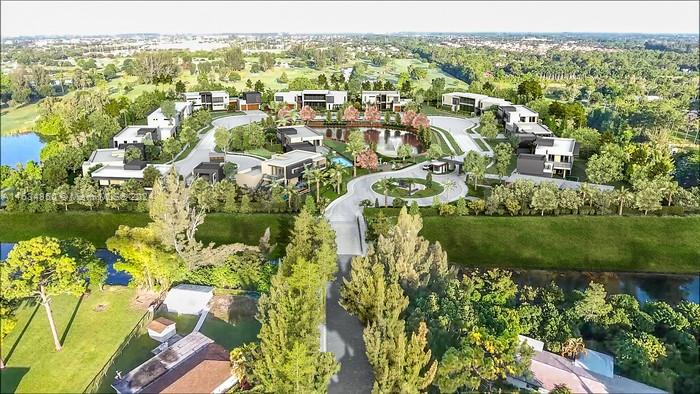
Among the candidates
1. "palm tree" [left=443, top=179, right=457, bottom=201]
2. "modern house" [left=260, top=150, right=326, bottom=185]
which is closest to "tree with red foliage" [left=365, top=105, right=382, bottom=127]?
"modern house" [left=260, top=150, right=326, bottom=185]

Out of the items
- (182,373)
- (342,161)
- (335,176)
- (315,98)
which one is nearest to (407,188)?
(335,176)

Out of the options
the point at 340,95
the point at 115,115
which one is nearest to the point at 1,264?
the point at 115,115

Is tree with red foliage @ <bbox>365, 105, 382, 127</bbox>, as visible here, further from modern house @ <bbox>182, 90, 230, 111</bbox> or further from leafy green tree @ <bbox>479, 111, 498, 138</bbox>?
modern house @ <bbox>182, 90, 230, 111</bbox>

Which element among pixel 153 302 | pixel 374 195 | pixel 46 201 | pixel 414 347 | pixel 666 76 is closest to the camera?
pixel 414 347

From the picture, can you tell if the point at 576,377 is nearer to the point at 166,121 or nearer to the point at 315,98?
the point at 166,121

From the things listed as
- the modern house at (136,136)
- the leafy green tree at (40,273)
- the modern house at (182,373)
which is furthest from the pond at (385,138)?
the leafy green tree at (40,273)

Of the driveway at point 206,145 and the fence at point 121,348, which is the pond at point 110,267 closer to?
the fence at point 121,348

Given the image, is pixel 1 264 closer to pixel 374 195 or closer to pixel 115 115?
pixel 374 195
